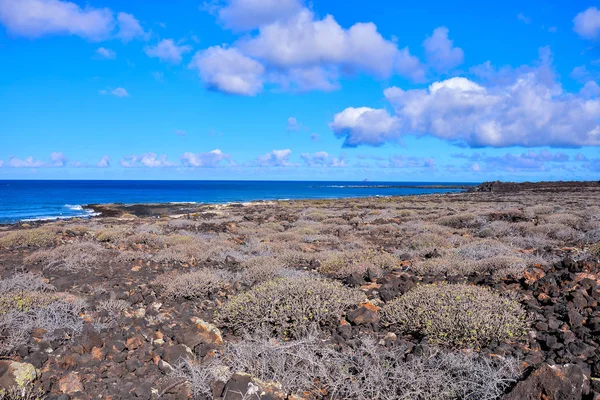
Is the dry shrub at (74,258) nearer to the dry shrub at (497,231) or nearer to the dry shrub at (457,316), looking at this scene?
the dry shrub at (457,316)

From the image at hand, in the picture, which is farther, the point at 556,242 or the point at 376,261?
the point at 556,242

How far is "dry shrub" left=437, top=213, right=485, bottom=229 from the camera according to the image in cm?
1887

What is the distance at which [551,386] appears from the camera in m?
3.47

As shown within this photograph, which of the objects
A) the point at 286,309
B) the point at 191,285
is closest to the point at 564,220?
the point at 286,309

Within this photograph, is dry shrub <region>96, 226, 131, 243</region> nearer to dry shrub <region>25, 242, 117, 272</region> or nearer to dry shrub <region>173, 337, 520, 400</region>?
dry shrub <region>25, 242, 117, 272</region>

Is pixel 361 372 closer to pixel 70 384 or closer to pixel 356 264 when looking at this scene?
pixel 70 384

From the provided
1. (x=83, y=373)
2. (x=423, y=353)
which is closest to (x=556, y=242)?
(x=423, y=353)

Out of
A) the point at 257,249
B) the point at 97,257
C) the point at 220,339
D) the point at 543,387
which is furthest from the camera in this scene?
the point at 257,249

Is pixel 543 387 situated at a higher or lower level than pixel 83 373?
higher

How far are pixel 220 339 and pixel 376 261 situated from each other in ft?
17.7

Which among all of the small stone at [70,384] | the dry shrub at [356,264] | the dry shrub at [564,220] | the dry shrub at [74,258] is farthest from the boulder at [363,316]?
the dry shrub at [564,220]

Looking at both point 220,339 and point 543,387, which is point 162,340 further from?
point 543,387

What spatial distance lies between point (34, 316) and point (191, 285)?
2.64 meters

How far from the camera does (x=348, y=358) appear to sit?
→ 457 centimetres
